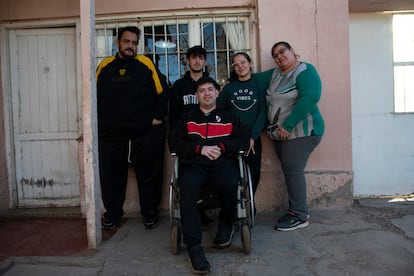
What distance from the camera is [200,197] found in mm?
3234

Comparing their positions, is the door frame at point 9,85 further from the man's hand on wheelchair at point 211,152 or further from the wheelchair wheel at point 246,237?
the wheelchair wheel at point 246,237

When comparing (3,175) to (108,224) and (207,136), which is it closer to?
(108,224)

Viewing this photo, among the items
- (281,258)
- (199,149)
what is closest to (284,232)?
(281,258)

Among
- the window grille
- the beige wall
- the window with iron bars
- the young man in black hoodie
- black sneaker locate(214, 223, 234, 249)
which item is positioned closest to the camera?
black sneaker locate(214, 223, 234, 249)

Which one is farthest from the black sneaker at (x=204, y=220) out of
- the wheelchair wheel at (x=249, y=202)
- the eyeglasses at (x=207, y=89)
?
the eyeglasses at (x=207, y=89)

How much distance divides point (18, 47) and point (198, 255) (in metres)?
3.47

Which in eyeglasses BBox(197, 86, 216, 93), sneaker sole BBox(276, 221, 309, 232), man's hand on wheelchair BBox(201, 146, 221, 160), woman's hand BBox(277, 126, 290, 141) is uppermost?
A: eyeglasses BBox(197, 86, 216, 93)

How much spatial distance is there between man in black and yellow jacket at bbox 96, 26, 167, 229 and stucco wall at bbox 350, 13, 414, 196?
8.34 ft

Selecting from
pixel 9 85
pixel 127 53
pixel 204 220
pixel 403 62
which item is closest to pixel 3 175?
pixel 9 85

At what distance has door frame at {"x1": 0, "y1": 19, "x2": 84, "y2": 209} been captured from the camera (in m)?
4.46

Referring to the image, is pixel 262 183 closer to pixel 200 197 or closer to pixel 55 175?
pixel 200 197

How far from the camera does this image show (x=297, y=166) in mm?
3727

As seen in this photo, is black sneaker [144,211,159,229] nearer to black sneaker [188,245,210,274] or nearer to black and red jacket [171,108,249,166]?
black and red jacket [171,108,249,166]

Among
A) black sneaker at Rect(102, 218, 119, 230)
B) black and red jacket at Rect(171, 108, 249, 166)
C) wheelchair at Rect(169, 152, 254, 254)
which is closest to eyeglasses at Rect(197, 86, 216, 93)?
black and red jacket at Rect(171, 108, 249, 166)
